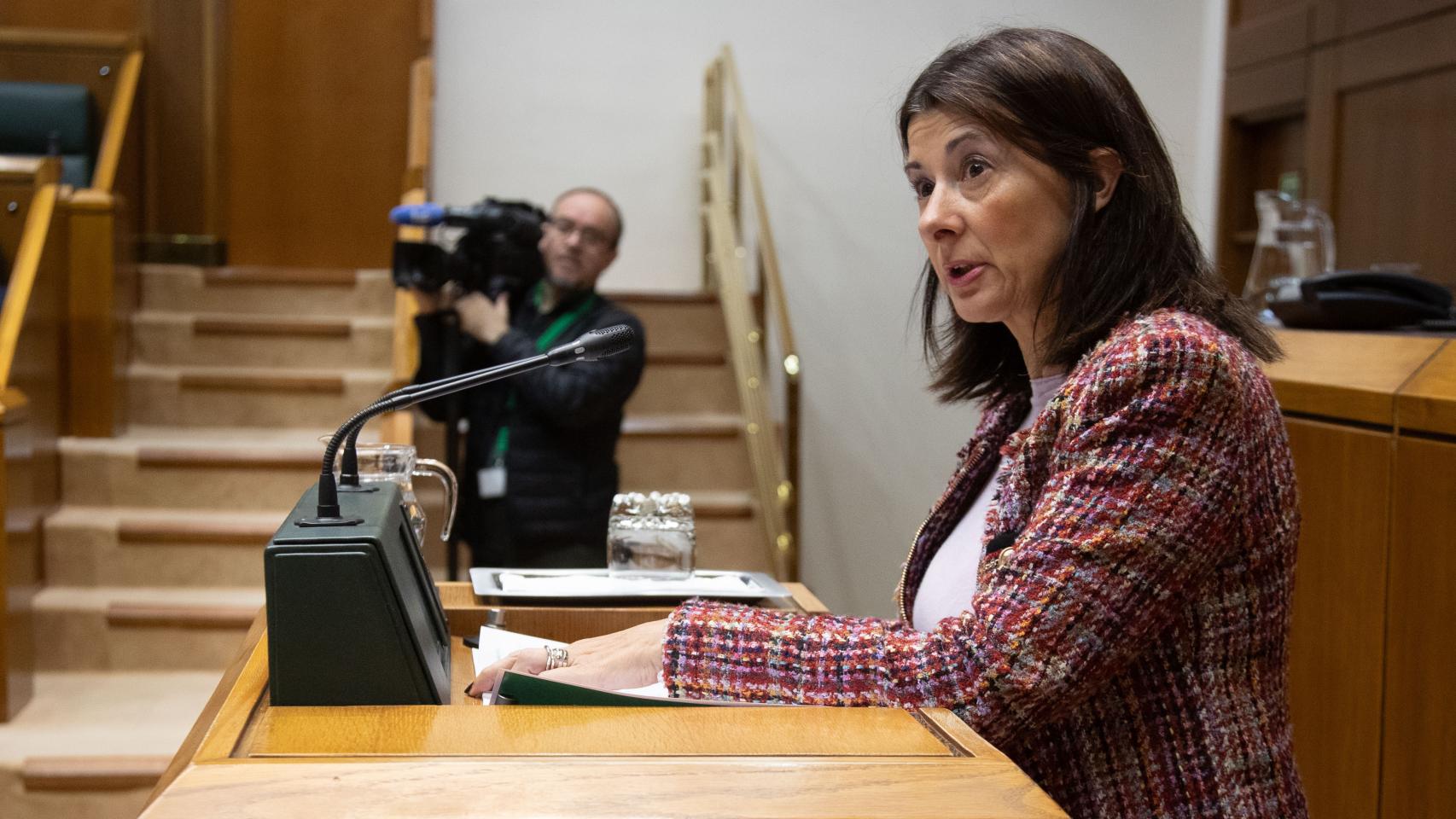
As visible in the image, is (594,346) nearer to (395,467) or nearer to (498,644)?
(498,644)

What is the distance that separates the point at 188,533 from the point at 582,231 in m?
1.58

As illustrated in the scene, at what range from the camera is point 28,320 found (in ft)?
12.6

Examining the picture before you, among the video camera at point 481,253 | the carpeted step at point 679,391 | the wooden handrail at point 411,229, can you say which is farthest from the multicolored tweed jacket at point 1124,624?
the carpeted step at point 679,391

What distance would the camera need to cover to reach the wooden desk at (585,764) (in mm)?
748

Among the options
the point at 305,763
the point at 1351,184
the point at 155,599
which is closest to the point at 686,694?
the point at 305,763

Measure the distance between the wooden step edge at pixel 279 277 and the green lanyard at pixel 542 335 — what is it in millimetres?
2118

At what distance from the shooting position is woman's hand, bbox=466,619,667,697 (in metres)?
1.11

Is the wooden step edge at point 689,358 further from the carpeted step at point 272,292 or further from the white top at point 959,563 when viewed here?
the white top at point 959,563

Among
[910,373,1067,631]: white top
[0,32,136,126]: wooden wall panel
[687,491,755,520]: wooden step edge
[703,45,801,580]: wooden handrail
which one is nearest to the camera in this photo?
[910,373,1067,631]: white top

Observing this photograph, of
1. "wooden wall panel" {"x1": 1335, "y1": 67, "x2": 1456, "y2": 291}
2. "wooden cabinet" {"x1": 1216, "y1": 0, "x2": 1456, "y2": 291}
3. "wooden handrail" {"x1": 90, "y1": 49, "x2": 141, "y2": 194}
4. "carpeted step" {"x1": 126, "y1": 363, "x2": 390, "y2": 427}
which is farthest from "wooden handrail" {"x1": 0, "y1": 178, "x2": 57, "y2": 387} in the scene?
"wooden wall panel" {"x1": 1335, "y1": 67, "x2": 1456, "y2": 291}

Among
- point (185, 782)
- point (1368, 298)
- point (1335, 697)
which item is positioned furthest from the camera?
point (1368, 298)

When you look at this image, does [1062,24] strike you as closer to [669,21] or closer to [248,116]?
[669,21]

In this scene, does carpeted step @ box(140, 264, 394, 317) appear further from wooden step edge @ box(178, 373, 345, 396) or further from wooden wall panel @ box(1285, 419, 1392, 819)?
wooden wall panel @ box(1285, 419, 1392, 819)

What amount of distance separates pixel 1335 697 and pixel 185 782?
203 centimetres
